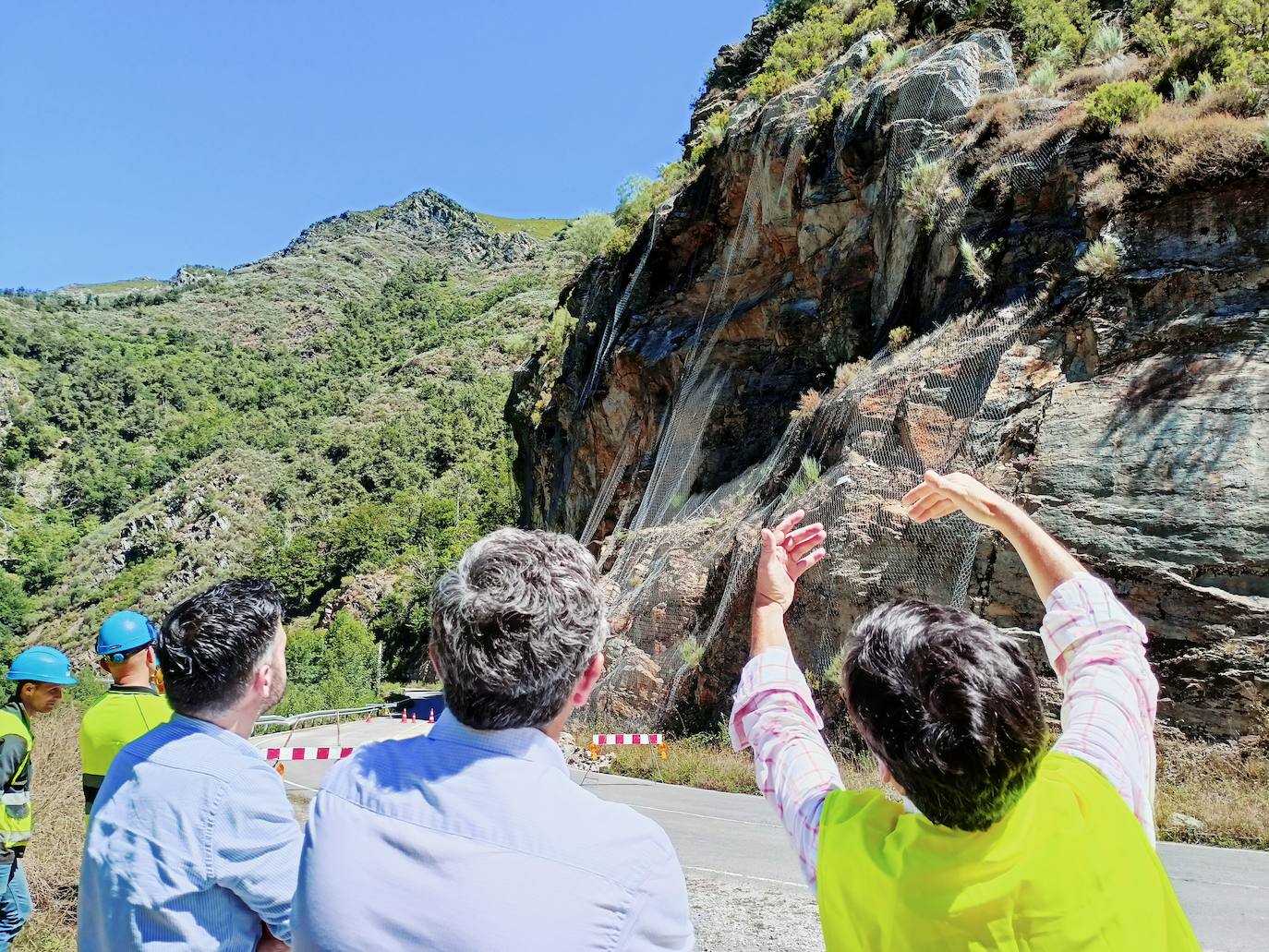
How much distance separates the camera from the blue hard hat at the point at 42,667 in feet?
12.9

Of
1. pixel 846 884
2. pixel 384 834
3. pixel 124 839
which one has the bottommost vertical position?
pixel 124 839

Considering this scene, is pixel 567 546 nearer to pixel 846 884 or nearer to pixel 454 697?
pixel 454 697

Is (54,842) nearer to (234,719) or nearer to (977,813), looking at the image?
(234,719)

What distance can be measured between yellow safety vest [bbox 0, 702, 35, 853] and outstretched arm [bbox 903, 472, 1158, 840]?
4.04m

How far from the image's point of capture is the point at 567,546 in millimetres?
1662

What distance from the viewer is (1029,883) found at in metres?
1.19

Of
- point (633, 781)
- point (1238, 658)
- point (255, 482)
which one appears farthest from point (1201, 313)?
point (255, 482)

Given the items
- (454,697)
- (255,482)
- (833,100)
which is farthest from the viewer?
(255,482)

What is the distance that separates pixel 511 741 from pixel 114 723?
3046mm

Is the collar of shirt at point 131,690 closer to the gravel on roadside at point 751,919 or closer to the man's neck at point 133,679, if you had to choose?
the man's neck at point 133,679

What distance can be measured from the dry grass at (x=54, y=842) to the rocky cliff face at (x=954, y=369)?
8273 millimetres

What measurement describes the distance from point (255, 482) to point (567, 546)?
86.7 m

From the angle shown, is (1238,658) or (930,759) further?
(1238,658)

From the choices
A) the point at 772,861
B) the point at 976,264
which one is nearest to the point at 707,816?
the point at 772,861
